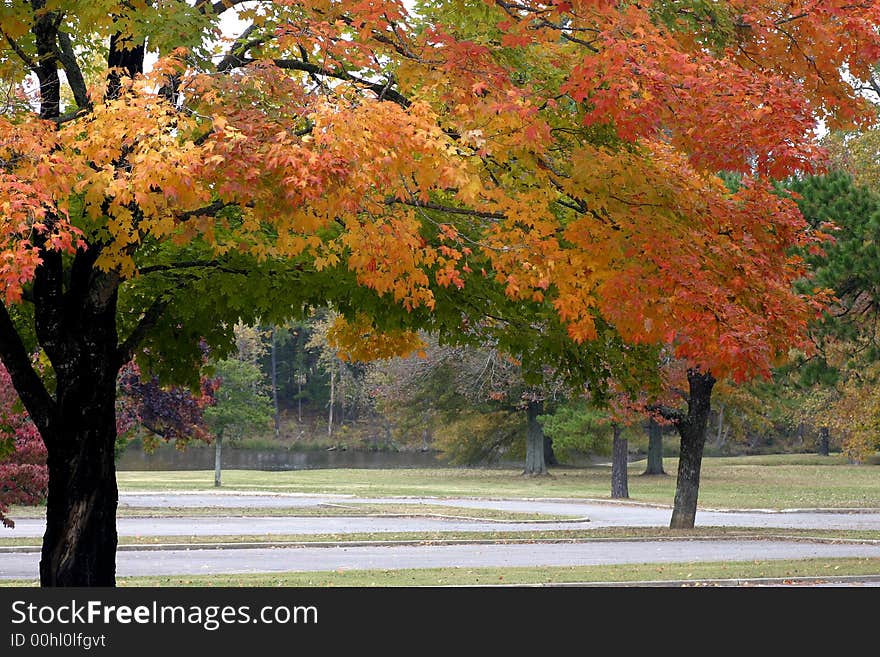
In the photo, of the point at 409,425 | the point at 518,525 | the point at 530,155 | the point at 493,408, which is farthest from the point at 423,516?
the point at 409,425

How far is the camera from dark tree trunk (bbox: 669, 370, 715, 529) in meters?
25.8

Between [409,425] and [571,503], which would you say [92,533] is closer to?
[571,503]

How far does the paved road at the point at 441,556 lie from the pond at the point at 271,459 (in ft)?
157

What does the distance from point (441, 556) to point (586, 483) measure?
111 feet

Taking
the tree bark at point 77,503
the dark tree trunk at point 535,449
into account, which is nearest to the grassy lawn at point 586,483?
the dark tree trunk at point 535,449

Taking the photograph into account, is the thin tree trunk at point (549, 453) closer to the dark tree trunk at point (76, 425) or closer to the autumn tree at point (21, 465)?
the autumn tree at point (21, 465)

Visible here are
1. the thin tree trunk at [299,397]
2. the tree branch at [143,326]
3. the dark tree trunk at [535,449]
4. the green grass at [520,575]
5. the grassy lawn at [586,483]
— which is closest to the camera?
the tree branch at [143,326]

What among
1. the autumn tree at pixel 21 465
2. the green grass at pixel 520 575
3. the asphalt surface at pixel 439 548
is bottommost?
the asphalt surface at pixel 439 548

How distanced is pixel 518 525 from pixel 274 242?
1654 cm

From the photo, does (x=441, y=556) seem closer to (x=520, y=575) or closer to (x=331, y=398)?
(x=520, y=575)

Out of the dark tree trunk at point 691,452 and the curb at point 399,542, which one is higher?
the dark tree trunk at point 691,452

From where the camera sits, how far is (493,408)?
55219 millimetres

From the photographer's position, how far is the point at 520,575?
1593cm

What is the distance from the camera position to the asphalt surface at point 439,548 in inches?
723
